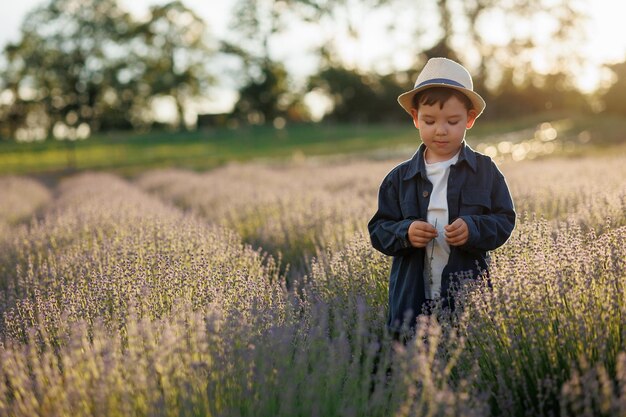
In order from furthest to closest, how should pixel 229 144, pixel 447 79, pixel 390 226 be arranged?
pixel 229 144 < pixel 390 226 < pixel 447 79

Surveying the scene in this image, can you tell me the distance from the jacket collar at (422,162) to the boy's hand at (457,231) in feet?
0.96

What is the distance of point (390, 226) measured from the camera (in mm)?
2936

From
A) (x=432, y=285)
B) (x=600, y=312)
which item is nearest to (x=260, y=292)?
(x=432, y=285)

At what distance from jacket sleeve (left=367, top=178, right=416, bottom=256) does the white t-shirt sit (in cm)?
9

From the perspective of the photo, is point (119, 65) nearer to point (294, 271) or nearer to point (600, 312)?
point (294, 271)

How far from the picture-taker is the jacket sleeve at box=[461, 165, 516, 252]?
9.14 feet

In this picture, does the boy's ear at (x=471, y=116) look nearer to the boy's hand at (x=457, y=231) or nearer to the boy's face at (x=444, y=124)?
the boy's face at (x=444, y=124)

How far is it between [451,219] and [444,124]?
37 centimetres

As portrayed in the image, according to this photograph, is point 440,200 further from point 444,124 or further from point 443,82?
point 443,82

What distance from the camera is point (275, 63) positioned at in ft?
142

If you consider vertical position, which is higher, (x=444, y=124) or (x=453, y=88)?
(x=453, y=88)

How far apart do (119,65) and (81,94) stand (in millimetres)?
2939

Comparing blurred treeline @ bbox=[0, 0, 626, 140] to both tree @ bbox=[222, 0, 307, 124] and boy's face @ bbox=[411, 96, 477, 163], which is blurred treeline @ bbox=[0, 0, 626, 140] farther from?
boy's face @ bbox=[411, 96, 477, 163]

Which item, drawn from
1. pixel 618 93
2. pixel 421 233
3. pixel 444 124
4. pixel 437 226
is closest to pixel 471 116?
pixel 444 124
